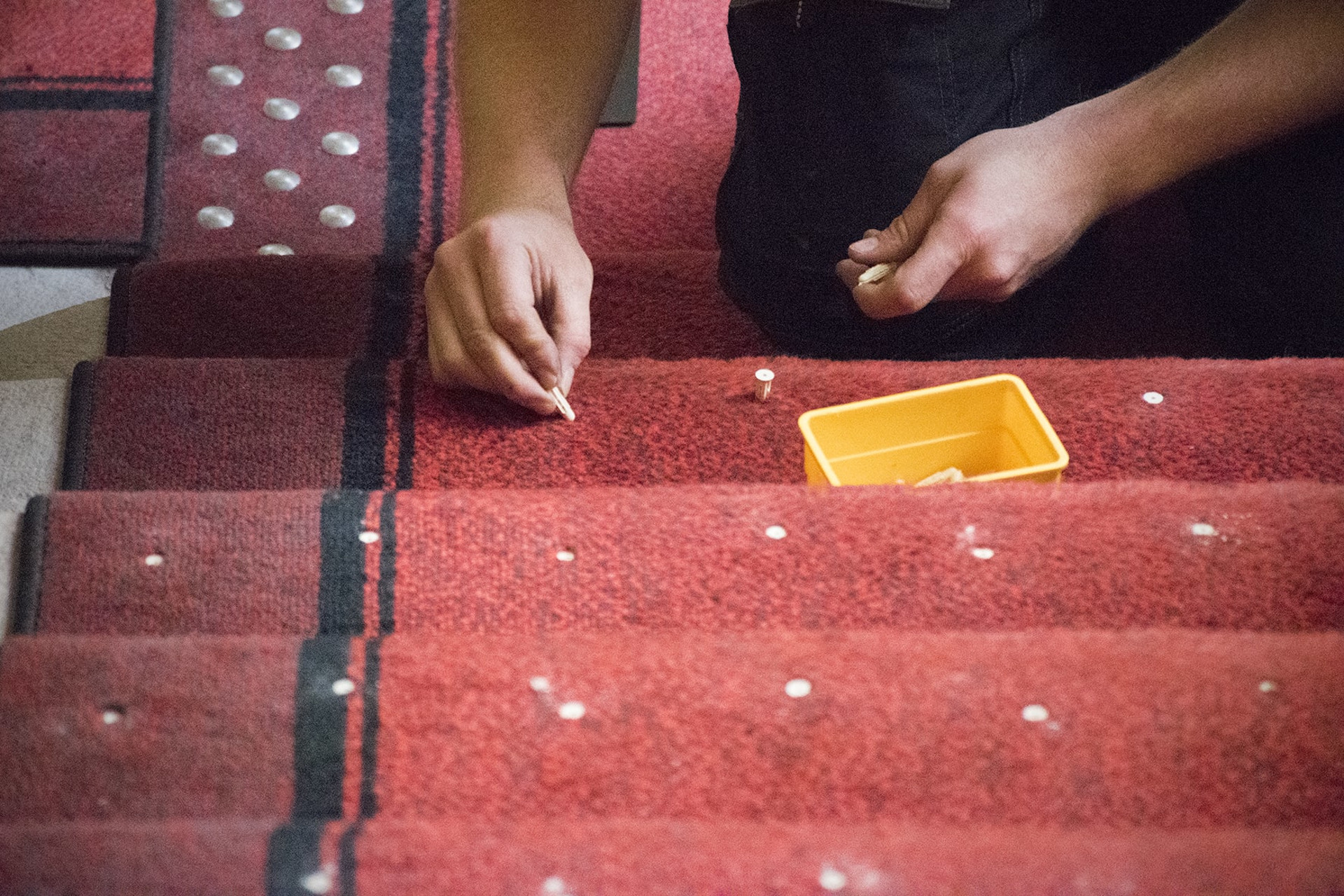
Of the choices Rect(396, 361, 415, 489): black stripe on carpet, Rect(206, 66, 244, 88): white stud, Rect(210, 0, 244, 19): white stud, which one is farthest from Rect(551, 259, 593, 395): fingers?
Rect(210, 0, 244, 19): white stud

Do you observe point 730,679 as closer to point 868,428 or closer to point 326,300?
point 868,428

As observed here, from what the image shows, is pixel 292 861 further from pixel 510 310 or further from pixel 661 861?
pixel 510 310

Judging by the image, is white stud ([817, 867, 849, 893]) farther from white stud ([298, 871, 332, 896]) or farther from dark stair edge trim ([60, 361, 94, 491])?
dark stair edge trim ([60, 361, 94, 491])

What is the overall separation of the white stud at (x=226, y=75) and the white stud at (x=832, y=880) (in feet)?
5.60

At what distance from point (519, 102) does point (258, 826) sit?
90 cm

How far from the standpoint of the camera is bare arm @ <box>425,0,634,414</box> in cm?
102

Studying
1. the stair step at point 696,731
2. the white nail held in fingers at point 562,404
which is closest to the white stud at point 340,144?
the white nail held in fingers at point 562,404

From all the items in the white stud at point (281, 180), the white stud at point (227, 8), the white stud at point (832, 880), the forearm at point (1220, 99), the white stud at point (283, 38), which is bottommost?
the white stud at point (281, 180)

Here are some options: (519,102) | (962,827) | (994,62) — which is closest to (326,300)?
(519,102)

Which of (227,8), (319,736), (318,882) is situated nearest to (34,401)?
(319,736)

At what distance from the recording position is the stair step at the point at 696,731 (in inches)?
25.0

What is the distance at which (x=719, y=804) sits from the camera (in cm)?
64

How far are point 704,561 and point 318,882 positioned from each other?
0.33 m

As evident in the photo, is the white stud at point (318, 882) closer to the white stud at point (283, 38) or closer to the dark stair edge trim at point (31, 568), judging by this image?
the dark stair edge trim at point (31, 568)
